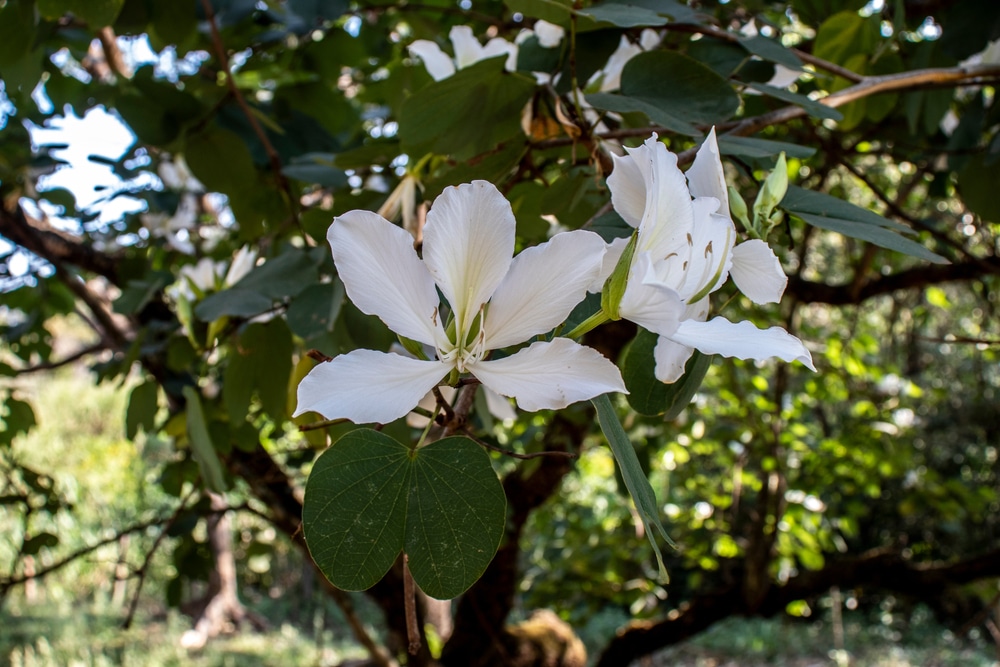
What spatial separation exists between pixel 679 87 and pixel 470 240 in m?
0.34

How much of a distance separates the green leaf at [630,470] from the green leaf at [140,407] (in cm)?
77

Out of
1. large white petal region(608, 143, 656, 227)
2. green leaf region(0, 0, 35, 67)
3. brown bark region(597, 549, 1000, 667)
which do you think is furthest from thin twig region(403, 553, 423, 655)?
brown bark region(597, 549, 1000, 667)

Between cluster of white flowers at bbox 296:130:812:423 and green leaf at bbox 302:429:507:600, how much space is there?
41 millimetres

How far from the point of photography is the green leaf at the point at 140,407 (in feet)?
3.33

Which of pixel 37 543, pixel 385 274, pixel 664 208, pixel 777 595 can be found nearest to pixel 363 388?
pixel 385 274

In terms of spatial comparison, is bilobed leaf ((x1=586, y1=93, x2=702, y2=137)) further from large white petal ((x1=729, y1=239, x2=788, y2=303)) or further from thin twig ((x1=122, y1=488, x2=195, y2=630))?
thin twig ((x1=122, y1=488, x2=195, y2=630))

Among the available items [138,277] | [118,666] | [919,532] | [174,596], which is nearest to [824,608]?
[919,532]

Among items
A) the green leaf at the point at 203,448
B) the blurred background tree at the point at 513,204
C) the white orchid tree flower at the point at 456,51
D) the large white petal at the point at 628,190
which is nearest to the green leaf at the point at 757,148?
the blurred background tree at the point at 513,204

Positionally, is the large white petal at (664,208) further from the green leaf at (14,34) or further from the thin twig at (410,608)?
the green leaf at (14,34)

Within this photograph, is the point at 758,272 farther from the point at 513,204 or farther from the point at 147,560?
the point at 147,560

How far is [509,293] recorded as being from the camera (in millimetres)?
436

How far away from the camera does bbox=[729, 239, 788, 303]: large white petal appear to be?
478 mm

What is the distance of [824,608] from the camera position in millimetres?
5875

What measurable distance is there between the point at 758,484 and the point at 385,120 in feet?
5.70
